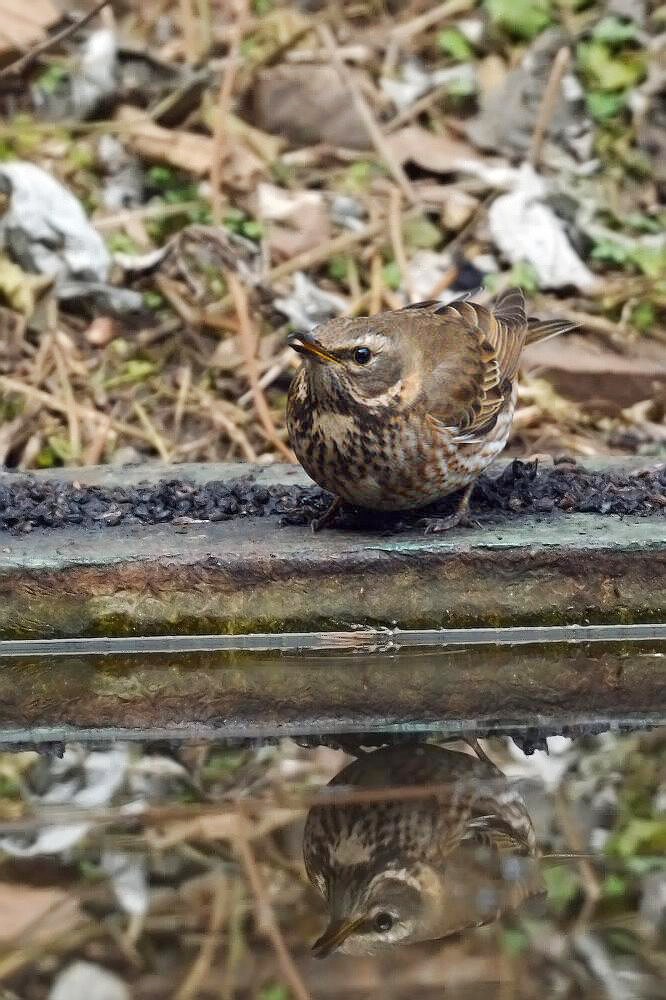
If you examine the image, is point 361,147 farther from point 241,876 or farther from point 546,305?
point 241,876

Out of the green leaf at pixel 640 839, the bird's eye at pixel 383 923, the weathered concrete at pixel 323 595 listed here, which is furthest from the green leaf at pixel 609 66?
the bird's eye at pixel 383 923

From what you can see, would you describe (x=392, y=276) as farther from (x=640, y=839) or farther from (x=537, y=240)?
(x=640, y=839)

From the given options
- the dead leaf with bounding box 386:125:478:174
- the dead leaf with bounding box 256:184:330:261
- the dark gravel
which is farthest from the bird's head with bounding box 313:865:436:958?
the dead leaf with bounding box 386:125:478:174

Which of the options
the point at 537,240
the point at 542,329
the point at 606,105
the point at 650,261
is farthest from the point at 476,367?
the point at 606,105

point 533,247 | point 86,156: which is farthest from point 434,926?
point 86,156

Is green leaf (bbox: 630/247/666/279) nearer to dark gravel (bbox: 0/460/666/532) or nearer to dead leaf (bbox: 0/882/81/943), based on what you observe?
dark gravel (bbox: 0/460/666/532)
